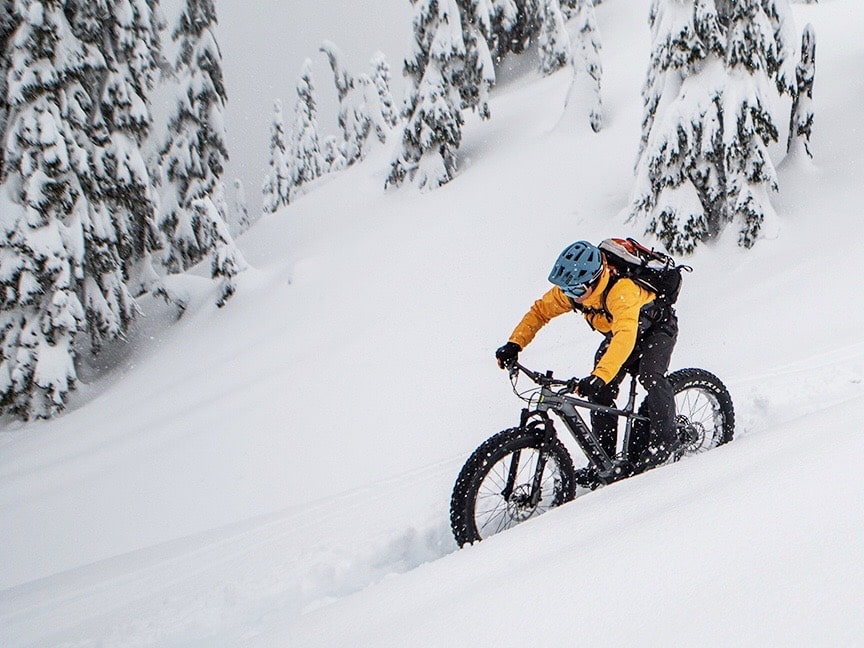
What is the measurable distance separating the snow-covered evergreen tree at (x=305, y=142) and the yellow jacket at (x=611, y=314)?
133ft

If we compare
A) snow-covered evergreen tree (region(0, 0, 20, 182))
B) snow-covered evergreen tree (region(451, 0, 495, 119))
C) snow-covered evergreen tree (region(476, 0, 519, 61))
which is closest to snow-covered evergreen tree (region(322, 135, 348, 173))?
snow-covered evergreen tree (region(476, 0, 519, 61))

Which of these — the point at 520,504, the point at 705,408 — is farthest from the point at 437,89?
the point at 520,504

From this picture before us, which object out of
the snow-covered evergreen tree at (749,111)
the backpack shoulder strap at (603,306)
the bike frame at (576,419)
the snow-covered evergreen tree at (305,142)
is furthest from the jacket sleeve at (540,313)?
the snow-covered evergreen tree at (305,142)

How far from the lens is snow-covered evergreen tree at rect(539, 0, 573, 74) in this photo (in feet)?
82.8

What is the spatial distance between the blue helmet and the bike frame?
2.40 ft

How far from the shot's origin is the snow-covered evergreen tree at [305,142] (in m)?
43.4

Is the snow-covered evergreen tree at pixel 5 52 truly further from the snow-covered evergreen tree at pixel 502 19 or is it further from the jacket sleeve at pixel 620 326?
the snow-covered evergreen tree at pixel 502 19

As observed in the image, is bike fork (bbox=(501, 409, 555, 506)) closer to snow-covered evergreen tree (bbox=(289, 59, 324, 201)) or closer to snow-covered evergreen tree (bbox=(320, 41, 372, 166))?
snow-covered evergreen tree (bbox=(320, 41, 372, 166))

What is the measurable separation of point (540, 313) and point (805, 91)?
10.4m

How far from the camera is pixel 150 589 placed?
509 cm

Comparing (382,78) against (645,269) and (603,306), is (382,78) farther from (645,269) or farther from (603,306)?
(603,306)

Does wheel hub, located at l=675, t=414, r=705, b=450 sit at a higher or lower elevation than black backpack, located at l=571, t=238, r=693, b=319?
lower

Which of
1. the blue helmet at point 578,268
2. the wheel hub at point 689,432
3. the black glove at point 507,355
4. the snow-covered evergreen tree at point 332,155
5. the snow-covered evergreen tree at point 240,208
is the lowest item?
the snow-covered evergreen tree at point 240,208

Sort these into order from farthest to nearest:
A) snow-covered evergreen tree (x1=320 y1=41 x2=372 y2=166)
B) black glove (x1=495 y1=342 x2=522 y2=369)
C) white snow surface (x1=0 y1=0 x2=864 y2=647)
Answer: snow-covered evergreen tree (x1=320 y1=41 x2=372 y2=166) < black glove (x1=495 y1=342 x2=522 y2=369) < white snow surface (x1=0 y1=0 x2=864 y2=647)
